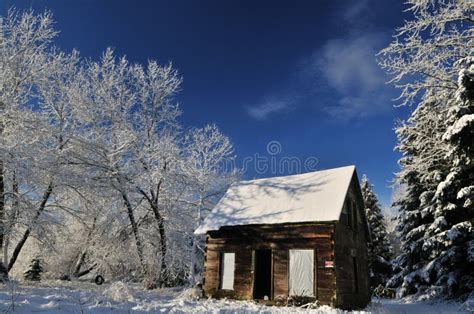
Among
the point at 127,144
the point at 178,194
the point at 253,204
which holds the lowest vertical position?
the point at 253,204

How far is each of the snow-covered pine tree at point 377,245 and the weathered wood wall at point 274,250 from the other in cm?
1770

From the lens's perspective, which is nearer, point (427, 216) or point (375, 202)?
point (427, 216)

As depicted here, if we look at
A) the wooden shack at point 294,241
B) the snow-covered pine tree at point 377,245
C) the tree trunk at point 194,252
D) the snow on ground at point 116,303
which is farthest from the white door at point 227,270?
the snow-covered pine tree at point 377,245

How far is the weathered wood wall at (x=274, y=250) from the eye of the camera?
15734mm

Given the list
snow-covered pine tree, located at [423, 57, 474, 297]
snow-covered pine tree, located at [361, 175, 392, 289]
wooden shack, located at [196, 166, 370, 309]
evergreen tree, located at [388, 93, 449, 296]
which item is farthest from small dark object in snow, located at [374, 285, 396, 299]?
wooden shack, located at [196, 166, 370, 309]

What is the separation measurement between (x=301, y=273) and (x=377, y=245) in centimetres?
2070

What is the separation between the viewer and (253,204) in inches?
787

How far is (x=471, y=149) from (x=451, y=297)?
1189cm

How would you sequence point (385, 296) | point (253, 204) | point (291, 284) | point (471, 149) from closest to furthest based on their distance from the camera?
point (471, 149) < point (291, 284) < point (253, 204) < point (385, 296)

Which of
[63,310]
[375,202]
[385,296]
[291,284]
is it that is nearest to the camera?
[63,310]

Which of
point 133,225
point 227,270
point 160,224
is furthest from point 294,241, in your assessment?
point 133,225

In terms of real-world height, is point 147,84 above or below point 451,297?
above

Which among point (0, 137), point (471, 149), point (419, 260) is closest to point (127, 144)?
point (0, 137)

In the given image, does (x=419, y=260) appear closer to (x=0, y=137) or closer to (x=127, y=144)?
(x=127, y=144)
